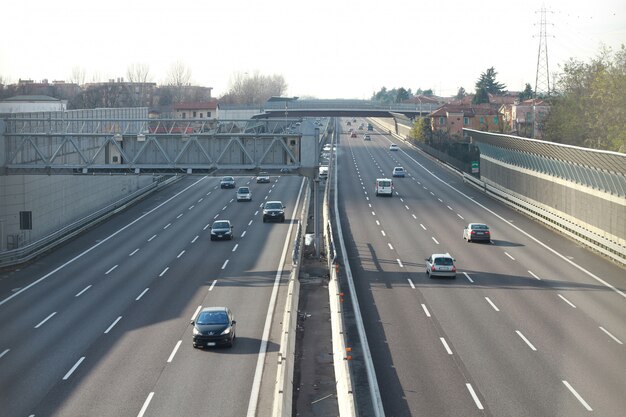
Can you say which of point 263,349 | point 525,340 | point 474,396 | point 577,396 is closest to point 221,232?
point 263,349

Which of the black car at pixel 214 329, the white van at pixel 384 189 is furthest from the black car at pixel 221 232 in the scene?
the white van at pixel 384 189

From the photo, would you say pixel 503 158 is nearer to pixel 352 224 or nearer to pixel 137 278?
pixel 352 224

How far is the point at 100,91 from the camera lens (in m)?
198

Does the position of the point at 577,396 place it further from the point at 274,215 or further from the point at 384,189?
the point at 384,189

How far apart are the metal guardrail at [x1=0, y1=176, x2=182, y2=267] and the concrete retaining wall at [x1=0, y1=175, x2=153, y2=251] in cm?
102

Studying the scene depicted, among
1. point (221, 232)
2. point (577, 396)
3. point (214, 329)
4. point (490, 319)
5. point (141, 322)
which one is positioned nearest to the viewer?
point (577, 396)

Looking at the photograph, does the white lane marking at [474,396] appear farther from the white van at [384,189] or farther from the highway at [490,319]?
the white van at [384,189]

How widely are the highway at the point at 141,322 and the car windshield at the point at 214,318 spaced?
1.04 meters

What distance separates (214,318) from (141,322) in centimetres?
520

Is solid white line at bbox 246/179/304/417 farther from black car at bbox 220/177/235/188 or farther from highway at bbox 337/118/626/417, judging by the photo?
black car at bbox 220/177/235/188

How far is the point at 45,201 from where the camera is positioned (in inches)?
2361

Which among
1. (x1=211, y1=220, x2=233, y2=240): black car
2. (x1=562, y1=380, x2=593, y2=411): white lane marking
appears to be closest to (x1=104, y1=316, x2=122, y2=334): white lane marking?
(x1=562, y1=380, x2=593, y2=411): white lane marking

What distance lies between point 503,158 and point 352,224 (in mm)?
21745

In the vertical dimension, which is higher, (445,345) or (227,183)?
(227,183)
